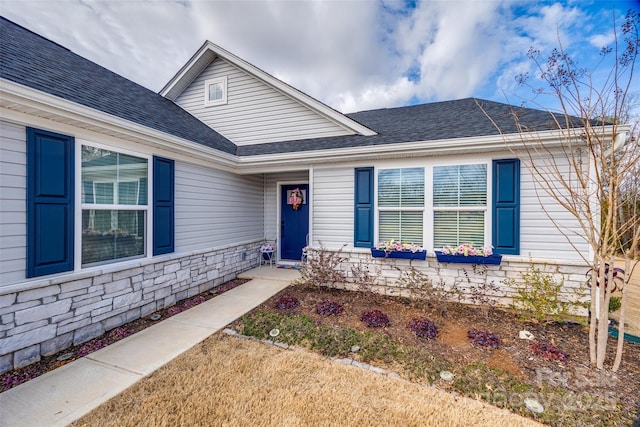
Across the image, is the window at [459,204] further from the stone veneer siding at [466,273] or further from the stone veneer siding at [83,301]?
the stone veneer siding at [83,301]

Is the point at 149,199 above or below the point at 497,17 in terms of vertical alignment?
below

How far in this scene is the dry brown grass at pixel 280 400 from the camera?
216 cm

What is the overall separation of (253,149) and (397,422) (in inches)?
241

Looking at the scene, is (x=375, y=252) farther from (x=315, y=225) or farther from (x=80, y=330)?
(x=80, y=330)

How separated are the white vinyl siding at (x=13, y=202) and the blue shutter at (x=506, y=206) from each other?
21.9 feet

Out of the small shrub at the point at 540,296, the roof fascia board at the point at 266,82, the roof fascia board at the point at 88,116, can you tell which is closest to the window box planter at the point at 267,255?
the roof fascia board at the point at 88,116

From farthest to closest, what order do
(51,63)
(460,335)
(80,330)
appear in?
(51,63) → (460,335) → (80,330)

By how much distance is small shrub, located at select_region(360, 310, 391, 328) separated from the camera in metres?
3.90

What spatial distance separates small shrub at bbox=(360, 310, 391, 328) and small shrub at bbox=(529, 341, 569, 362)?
1800 millimetres

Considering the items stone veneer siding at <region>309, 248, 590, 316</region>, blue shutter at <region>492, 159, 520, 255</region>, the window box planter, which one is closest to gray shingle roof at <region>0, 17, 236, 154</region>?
the window box planter

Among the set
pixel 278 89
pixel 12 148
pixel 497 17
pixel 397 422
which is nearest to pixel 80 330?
pixel 12 148

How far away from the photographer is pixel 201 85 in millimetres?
7559

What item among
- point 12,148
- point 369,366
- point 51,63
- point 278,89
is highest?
point 278,89

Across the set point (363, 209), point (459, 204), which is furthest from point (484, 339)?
point (363, 209)
